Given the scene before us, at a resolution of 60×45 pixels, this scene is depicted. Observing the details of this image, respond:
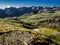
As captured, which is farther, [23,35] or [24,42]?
[23,35]

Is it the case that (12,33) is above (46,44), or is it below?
above

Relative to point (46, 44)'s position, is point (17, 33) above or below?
above

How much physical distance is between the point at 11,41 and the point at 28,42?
769cm

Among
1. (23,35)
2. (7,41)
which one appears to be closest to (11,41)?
(7,41)

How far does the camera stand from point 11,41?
243 feet

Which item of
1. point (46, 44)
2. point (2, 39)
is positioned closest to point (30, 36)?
point (46, 44)

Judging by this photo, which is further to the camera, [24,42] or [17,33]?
[17,33]

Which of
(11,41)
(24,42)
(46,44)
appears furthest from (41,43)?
(11,41)

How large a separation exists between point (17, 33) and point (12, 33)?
98.3 inches

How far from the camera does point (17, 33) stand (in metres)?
79.1

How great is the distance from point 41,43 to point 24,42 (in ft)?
28.2

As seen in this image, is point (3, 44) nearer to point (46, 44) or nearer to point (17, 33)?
point (17, 33)

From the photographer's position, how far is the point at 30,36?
254ft

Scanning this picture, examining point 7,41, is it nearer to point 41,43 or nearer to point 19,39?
point 19,39
